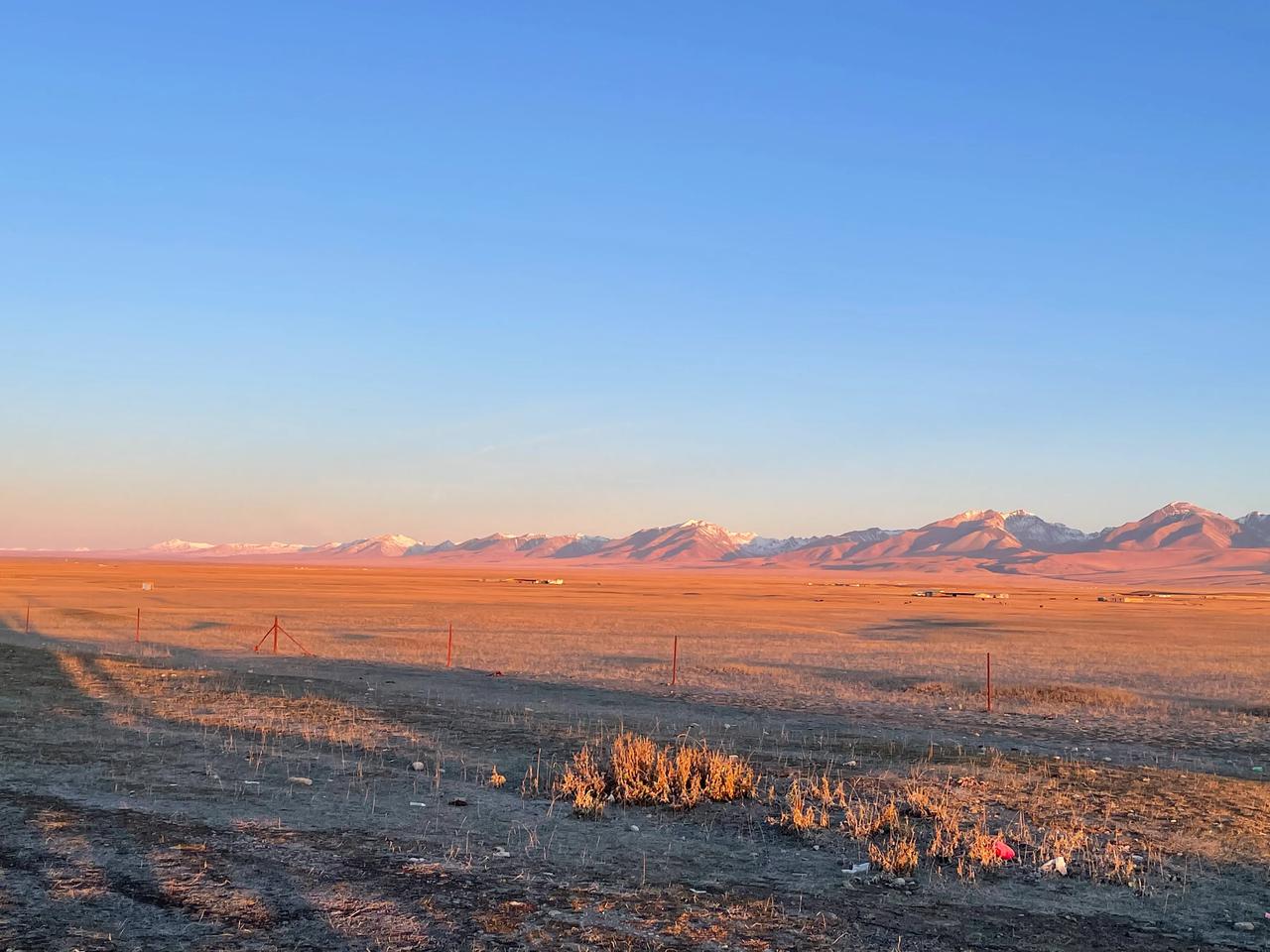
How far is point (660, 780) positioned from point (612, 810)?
750 millimetres

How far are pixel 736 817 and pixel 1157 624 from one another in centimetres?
5946

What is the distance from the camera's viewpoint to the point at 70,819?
10109 mm

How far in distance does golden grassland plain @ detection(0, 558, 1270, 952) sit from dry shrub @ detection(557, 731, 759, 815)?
0.15 feet

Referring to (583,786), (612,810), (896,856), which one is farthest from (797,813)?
(583,786)

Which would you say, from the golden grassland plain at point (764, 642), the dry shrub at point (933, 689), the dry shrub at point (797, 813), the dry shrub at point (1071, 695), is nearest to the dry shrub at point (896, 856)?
the dry shrub at point (797, 813)

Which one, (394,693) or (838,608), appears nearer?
(394,693)

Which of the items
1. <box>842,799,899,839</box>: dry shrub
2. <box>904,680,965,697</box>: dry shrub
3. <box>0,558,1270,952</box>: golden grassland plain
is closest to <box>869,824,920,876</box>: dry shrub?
<box>0,558,1270,952</box>: golden grassland plain

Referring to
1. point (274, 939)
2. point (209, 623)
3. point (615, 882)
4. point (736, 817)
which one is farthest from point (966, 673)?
point (209, 623)

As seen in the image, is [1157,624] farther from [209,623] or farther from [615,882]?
[615,882]

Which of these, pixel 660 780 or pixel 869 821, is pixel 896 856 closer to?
pixel 869 821

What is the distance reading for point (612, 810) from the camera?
11.9 m

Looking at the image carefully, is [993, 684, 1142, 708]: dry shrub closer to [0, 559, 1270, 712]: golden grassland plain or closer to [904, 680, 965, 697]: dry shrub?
[0, 559, 1270, 712]: golden grassland plain

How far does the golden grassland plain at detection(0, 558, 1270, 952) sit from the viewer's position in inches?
308

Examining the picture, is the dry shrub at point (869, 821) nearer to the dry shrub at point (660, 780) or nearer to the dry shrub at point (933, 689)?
the dry shrub at point (660, 780)
